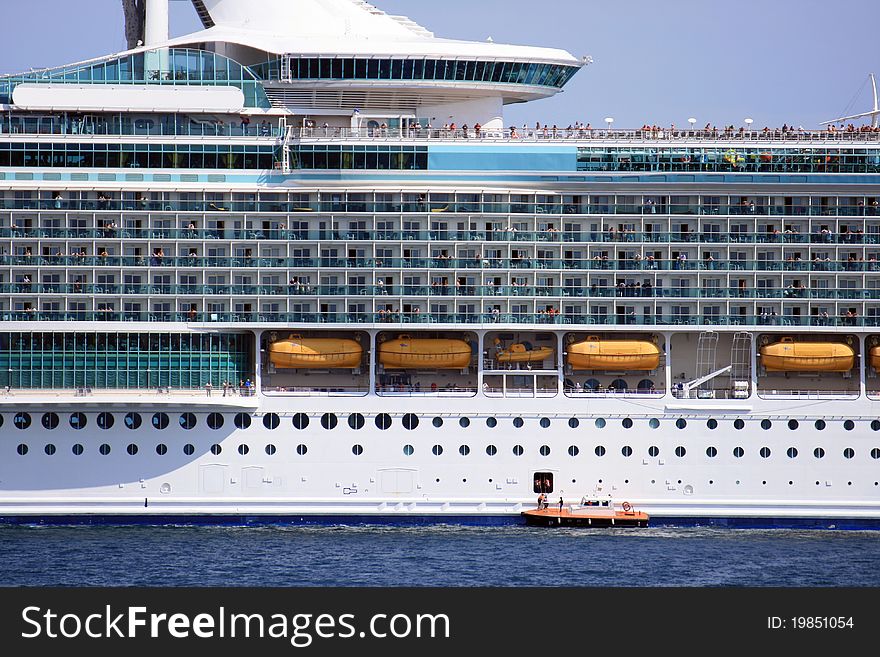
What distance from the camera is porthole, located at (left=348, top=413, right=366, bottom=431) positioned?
5438 centimetres

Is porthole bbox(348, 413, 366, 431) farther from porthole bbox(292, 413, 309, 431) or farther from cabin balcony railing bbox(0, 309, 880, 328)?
cabin balcony railing bbox(0, 309, 880, 328)

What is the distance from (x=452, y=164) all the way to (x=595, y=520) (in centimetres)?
1127

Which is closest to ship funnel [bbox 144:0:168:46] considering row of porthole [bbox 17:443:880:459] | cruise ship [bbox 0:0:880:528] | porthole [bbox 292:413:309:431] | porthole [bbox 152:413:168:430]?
cruise ship [bbox 0:0:880:528]

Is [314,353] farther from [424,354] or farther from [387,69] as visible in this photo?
[387,69]

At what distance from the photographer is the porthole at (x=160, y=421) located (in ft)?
178

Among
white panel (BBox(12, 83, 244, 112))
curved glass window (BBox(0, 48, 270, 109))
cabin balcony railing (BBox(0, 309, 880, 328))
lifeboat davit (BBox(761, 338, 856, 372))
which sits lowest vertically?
lifeboat davit (BBox(761, 338, 856, 372))

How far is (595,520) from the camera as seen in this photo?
2117 inches

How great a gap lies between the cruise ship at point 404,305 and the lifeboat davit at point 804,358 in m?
0.12

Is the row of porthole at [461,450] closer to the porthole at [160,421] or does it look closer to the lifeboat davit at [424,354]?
the porthole at [160,421]

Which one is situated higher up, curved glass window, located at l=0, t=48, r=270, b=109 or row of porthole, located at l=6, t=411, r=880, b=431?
curved glass window, located at l=0, t=48, r=270, b=109

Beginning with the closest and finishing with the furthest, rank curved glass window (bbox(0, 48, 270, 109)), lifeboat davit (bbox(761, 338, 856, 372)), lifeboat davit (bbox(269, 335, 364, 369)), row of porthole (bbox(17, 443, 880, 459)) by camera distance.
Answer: row of porthole (bbox(17, 443, 880, 459)), lifeboat davit (bbox(269, 335, 364, 369)), lifeboat davit (bbox(761, 338, 856, 372)), curved glass window (bbox(0, 48, 270, 109))

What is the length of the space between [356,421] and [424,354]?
2798 millimetres

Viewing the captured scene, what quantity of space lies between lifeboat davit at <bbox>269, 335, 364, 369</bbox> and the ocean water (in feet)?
15.5

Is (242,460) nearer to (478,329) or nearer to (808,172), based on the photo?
(478,329)
